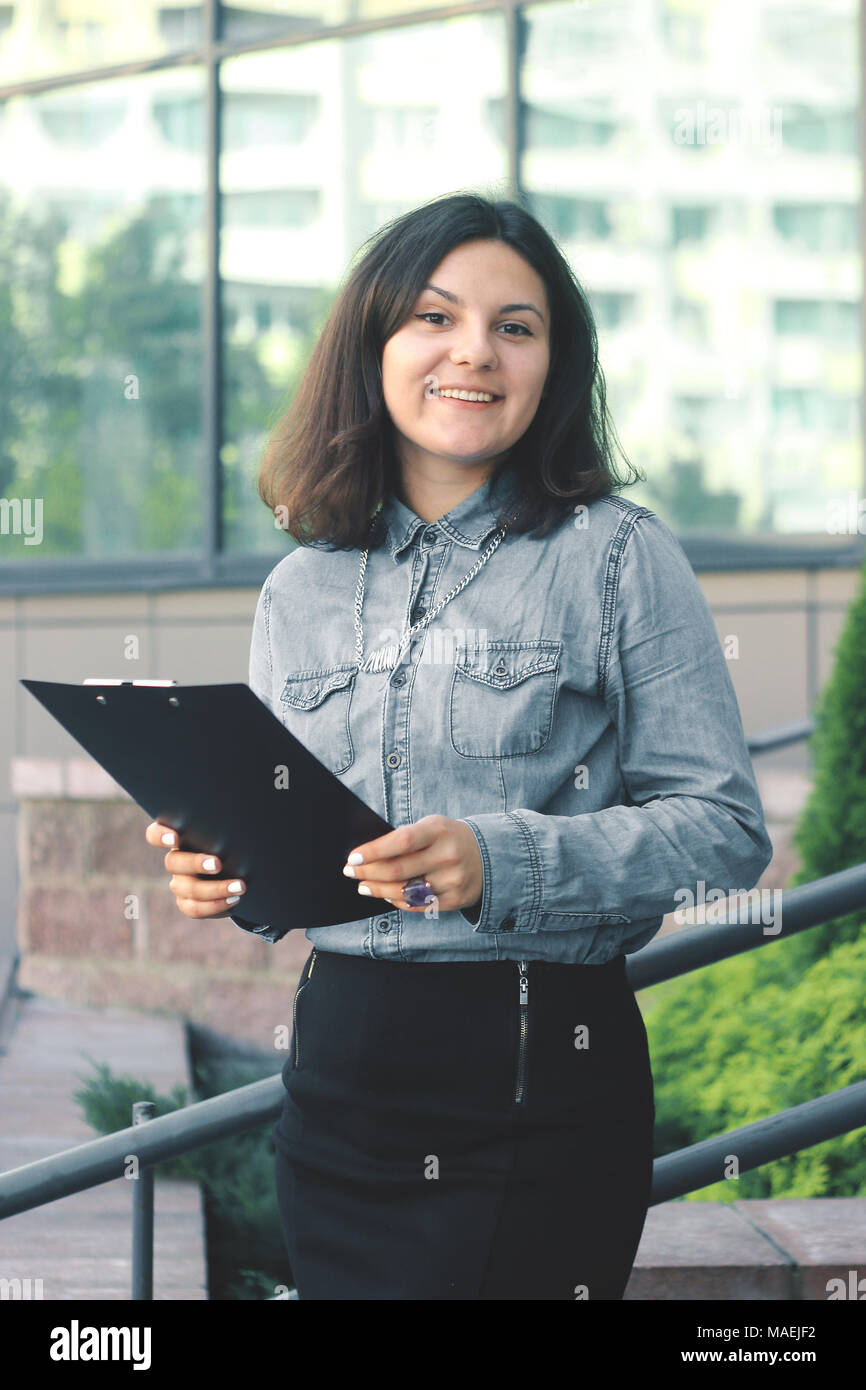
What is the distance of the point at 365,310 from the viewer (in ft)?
6.36

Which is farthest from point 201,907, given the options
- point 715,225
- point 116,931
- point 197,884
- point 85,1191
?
point 715,225

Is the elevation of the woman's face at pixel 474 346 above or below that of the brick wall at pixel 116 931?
above

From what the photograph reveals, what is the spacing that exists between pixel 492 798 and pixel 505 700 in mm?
112

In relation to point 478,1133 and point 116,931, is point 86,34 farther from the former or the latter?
point 478,1133

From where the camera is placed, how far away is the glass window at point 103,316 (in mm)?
7977

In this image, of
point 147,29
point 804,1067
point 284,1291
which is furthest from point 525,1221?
point 147,29

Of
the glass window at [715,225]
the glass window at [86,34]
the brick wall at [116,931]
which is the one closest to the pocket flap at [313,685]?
the brick wall at [116,931]

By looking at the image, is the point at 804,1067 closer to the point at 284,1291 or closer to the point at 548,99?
the point at 284,1291

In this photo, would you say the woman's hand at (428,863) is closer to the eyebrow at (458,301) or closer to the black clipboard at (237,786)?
the black clipboard at (237,786)

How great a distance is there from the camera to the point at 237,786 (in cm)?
163

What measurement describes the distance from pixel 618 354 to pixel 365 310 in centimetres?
561

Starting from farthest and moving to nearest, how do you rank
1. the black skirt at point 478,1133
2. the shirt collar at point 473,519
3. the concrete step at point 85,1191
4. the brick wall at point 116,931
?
the brick wall at point 116,931
the concrete step at point 85,1191
the shirt collar at point 473,519
the black skirt at point 478,1133

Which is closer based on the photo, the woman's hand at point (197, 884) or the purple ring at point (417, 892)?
the purple ring at point (417, 892)

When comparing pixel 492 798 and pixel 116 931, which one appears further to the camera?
pixel 116 931
